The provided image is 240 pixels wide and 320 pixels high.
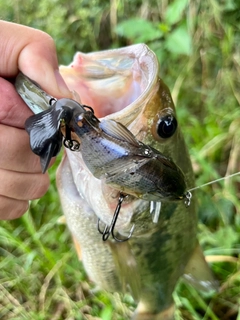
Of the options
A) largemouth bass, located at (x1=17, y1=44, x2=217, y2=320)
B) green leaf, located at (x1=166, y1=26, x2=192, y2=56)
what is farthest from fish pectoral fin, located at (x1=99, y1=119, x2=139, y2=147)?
green leaf, located at (x1=166, y1=26, x2=192, y2=56)

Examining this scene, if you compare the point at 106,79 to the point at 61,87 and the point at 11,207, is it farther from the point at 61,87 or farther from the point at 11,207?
the point at 11,207

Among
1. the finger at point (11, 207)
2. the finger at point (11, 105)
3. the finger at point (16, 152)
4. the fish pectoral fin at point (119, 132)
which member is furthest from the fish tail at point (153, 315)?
the fish pectoral fin at point (119, 132)

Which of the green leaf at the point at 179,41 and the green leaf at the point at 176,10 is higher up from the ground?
the green leaf at the point at 176,10

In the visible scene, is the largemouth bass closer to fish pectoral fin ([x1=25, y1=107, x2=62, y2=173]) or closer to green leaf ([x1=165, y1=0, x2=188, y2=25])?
fish pectoral fin ([x1=25, y1=107, x2=62, y2=173])

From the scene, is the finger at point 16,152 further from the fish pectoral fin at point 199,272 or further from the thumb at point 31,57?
the fish pectoral fin at point 199,272

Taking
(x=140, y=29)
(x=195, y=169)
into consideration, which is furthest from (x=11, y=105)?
(x=140, y=29)

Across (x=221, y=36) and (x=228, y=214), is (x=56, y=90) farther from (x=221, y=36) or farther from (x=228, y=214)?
(x=221, y=36)
